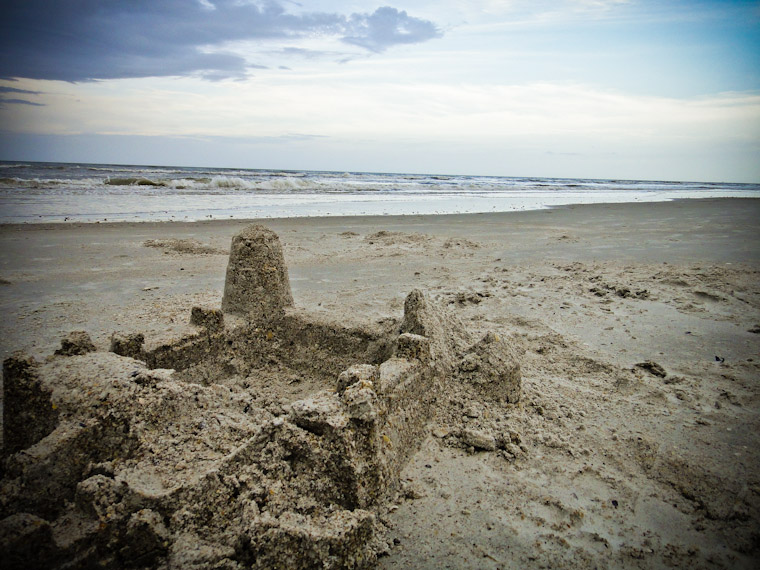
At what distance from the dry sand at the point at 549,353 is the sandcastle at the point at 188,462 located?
39cm

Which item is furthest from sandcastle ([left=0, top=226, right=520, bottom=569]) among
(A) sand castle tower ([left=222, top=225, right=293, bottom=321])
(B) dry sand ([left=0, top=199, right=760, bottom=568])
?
(A) sand castle tower ([left=222, top=225, right=293, bottom=321])

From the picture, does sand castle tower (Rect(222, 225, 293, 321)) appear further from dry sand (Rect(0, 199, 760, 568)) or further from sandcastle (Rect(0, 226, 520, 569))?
sandcastle (Rect(0, 226, 520, 569))

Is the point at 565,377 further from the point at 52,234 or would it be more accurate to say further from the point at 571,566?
the point at 52,234

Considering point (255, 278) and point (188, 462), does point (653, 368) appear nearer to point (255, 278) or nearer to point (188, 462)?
point (255, 278)

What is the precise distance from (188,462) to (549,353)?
12.1ft

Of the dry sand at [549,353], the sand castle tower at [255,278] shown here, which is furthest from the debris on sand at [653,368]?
the sand castle tower at [255,278]

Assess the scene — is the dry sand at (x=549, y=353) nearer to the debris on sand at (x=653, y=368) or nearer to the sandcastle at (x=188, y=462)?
the debris on sand at (x=653, y=368)

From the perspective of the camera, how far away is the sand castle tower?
381 centimetres

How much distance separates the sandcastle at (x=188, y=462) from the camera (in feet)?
6.25

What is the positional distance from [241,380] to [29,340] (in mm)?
2860

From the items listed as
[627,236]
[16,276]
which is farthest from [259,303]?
[627,236]

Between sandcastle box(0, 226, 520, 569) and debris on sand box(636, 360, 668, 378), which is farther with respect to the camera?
debris on sand box(636, 360, 668, 378)

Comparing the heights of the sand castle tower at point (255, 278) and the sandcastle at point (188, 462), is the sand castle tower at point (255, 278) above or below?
above

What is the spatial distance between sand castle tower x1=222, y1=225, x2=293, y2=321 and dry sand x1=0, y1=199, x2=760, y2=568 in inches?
19.1
